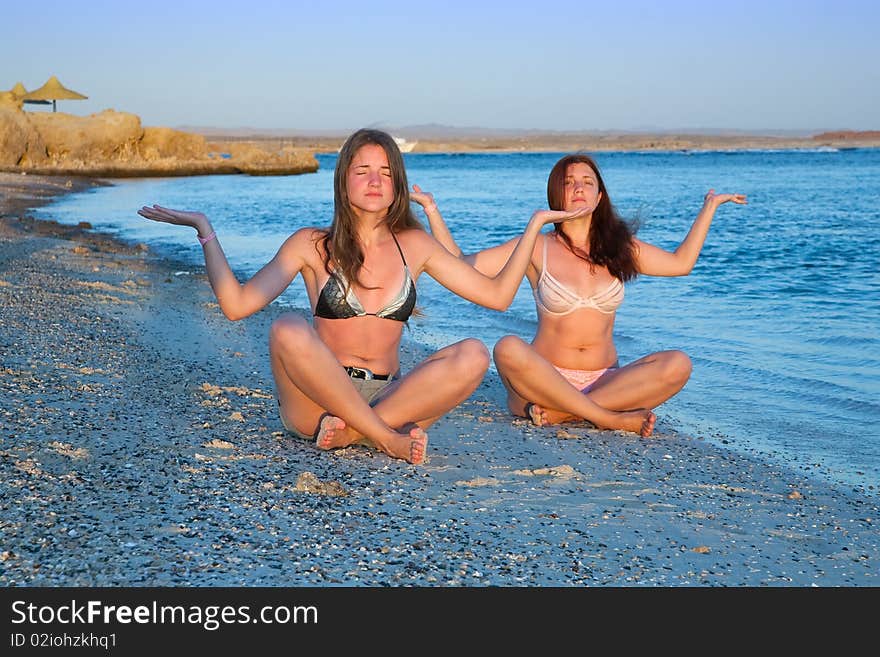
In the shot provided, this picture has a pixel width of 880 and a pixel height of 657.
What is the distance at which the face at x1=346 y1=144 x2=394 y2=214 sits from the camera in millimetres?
4387

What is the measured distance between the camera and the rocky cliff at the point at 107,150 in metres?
41.8

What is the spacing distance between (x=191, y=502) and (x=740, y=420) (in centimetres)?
383

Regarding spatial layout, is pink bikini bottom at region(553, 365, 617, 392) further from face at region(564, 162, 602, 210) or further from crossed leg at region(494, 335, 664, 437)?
face at region(564, 162, 602, 210)

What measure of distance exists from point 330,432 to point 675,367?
6.72 ft

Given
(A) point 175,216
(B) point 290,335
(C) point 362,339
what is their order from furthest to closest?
(C) point 362,339 → (B) point 290,335 → (A) point 175,216

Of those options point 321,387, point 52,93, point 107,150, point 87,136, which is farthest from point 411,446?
point 52,93

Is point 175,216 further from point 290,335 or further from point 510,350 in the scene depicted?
point 510,350

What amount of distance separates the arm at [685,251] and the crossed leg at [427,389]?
146cm

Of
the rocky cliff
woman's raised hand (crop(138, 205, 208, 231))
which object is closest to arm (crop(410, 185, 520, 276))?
woman's raised hand (crop(138, 205, 208, 231))

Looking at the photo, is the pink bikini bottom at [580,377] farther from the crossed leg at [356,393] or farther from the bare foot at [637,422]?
the crossed leg at [356,393]

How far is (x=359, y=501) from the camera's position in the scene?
386 centimetres
